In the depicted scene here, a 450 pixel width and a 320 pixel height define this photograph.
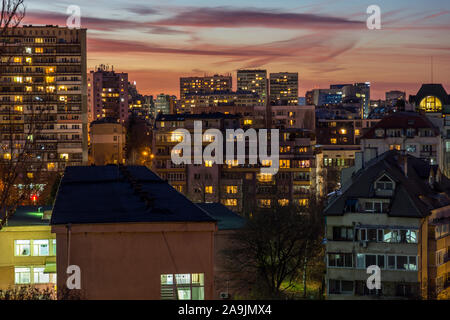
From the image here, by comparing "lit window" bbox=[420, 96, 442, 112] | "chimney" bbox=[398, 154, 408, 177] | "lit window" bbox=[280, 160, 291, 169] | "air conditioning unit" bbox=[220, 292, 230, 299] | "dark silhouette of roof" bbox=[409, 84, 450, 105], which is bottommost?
"air conditioning unit" bbox=[220, 292, 230, 299]

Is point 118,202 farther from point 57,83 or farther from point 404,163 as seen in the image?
point 57,83

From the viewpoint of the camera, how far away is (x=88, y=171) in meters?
26.1

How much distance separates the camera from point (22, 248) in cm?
2288

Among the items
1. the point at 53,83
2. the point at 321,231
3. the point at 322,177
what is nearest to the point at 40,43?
the point at 53,83

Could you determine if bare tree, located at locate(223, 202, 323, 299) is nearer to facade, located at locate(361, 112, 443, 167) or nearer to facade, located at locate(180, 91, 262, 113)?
facade, located at locate(361, 112, 443, 167)

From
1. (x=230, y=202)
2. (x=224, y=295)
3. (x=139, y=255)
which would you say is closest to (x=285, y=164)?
(x=230, y=202)

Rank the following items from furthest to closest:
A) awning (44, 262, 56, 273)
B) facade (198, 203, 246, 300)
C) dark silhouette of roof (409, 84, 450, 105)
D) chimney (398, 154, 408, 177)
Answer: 1. dark silhouette of roof (409, 84, 450, 105)
2. chimney (398, 154, 408, 177)
3. facade (198, 203, 246, 300)
4. awning (44, 262, 56, 273)

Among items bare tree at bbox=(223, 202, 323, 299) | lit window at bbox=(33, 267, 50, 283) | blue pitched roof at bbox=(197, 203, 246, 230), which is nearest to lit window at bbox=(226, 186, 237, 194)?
blue pitched roof at bbox=(197, 203, 246, 230)

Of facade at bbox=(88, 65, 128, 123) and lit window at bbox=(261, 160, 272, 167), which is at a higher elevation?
facade at bbox=(88, 65, 128, 123)

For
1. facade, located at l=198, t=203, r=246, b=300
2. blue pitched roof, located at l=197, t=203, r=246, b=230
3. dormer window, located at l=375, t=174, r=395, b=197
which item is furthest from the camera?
dormer window, located at l=375, t=174, r=395, b=197

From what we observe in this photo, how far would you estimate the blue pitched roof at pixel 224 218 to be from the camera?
1216 inches

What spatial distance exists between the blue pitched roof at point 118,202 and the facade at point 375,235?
34.3 ft

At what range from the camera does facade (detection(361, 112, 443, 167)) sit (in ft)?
202

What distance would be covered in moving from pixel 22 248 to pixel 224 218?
41.4 ft
